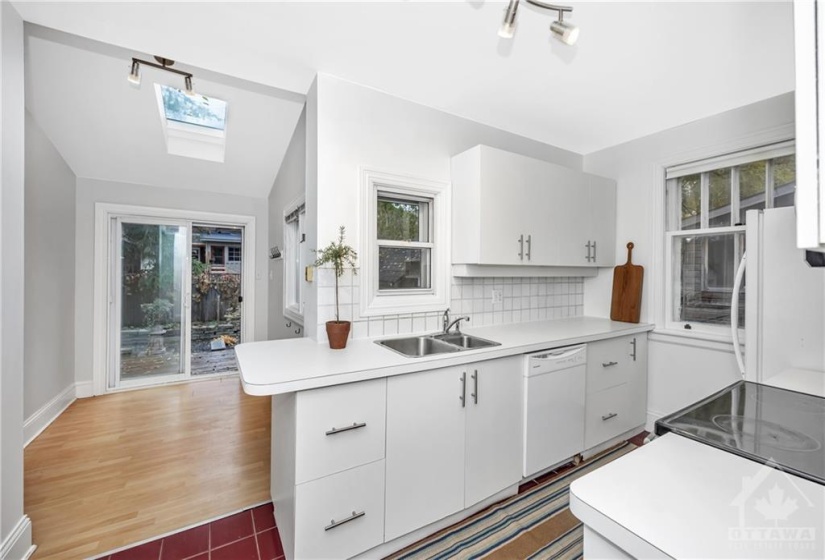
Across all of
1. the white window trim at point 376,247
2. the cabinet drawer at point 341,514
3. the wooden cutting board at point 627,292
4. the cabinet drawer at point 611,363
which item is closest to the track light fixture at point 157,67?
the white window trim at point 376,247

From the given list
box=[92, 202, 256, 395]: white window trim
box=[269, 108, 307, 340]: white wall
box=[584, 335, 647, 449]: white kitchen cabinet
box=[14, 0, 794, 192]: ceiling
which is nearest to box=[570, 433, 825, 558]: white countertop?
box=[584, 335, 647, 449]: white kitchen cabinet

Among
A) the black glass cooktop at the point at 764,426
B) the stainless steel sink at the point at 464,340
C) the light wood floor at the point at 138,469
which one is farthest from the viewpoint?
the stainless steel sink at the point at 464,340

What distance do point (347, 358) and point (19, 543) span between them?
1.67 m

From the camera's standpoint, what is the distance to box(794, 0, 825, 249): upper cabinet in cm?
37

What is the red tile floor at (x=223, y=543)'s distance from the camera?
166 centimetres

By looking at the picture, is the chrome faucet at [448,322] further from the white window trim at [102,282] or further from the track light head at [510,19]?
the white window trim at [102,282]

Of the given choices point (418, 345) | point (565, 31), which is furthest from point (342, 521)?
point (565, 31)

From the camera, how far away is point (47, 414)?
2947mm

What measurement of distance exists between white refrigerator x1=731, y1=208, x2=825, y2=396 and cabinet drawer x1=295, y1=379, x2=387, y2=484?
1.74 metres

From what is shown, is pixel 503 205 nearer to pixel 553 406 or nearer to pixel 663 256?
pixel 553 406

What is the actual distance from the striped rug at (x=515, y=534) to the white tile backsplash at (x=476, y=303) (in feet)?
3.72

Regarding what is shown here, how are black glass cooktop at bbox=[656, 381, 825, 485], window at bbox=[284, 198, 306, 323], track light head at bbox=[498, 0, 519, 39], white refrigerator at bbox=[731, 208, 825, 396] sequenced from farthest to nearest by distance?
window at bbox=[284, 198, 306, 323], white refrigerator at bbox=[731, 208, 825, 396], track light head at bbox=[498, 0, 519, 39], black glass cooktop at bbox=[656, 381, 825, 485]

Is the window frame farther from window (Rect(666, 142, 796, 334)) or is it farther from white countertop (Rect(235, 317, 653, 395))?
window (Rect(666, 142, 796, 334))

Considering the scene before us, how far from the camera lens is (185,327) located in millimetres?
4129
